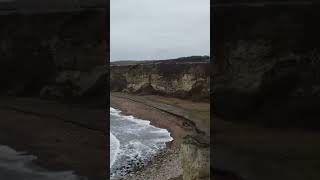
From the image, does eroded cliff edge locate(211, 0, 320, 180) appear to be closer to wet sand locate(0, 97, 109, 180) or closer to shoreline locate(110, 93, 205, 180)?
wet sand locate(0, 97, 109, 180)

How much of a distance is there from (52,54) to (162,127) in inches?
801

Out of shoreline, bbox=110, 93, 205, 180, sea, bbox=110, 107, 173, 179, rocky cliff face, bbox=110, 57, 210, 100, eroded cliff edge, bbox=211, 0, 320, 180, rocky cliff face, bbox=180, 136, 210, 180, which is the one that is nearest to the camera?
eroded cliff edge, bbox=211, 0, 320, 180

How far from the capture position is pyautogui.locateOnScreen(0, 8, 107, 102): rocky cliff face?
4590 millimetres

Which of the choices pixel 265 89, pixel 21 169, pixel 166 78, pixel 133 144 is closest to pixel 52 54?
pixel 21 169

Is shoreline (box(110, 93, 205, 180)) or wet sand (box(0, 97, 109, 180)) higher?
wet sand (box(0, 97, 109, 180))

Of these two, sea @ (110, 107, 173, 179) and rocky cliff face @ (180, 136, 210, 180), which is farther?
sea @ (110, 107, 173, 179)

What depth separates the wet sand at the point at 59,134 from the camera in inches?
178

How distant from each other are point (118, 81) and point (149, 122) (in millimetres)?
15352

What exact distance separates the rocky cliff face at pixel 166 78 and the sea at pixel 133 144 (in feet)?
21.1

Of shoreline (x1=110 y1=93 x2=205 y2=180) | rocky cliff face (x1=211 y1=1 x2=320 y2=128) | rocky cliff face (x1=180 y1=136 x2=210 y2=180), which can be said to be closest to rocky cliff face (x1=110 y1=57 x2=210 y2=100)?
shoreline (x1=110 y1=93 x2=205 y2=180)

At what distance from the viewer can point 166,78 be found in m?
36.2

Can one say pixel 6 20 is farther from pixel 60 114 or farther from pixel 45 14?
pixel 60 114

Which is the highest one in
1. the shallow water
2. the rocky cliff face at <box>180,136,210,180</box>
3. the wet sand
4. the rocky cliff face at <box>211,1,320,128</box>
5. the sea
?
the rocky cliff face at <box>211,1,320,128</box>

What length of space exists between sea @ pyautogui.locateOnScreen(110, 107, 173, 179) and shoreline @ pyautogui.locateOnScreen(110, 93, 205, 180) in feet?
1.00
